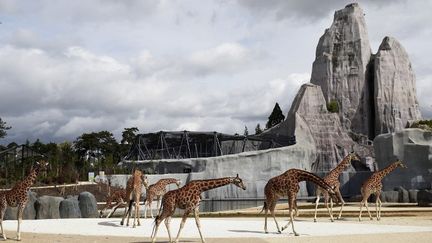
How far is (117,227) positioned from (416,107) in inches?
3206

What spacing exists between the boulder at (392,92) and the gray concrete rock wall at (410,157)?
3380 centimetres

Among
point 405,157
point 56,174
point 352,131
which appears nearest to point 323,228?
point 405,157

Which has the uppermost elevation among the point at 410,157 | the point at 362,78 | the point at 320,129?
the point at 362,78

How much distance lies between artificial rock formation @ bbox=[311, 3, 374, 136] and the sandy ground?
69.9 m

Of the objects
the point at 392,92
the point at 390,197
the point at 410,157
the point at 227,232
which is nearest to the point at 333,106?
the point at 392,92

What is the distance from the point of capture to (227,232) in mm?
18812

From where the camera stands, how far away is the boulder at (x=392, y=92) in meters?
88.5

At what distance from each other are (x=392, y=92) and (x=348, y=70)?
8.39 m

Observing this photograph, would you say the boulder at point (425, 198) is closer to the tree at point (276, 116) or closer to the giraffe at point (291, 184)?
the giraffe at point (291, 184)

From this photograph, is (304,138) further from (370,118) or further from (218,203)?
(218,203)

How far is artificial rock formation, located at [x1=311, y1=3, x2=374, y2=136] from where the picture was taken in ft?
299

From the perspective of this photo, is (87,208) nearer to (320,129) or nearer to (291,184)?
(291,184)

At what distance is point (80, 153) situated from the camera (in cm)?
10219

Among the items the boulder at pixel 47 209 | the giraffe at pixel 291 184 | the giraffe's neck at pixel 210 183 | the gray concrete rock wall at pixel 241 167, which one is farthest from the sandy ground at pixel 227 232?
the gray concrete rock wall at pixel 241 167
